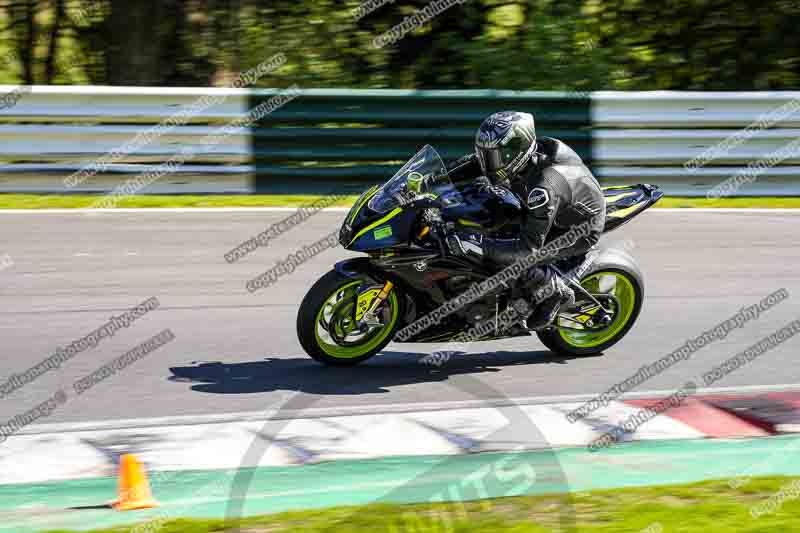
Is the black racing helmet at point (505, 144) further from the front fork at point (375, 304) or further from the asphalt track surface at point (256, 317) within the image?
the asphalt track surface at point (256, 317)

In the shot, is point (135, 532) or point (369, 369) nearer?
point (135, 532)

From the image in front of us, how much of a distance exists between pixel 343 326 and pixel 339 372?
349mm

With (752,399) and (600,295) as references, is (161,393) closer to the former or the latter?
(600,295)

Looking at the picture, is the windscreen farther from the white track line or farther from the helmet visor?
the white track line

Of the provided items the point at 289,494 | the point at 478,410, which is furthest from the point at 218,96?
the point at 289,494

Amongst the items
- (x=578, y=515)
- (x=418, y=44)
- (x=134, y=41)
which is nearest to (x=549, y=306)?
(x=578, y=515)

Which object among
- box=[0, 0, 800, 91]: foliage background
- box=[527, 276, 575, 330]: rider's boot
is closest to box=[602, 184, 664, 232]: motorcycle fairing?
box=[527, 276, 575, 330]: rider's boot

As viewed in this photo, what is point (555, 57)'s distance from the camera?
55.0ft

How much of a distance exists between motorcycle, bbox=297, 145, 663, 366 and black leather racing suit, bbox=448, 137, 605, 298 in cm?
12

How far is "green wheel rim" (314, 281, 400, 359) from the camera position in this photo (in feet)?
24.6

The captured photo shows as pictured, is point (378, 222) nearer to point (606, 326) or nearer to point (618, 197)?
point (618, 197)

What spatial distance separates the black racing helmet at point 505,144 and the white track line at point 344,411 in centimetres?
148

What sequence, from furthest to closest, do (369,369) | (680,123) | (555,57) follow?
(555,57) → (680,123) → (369,369)

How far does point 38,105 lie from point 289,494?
888 centimetres
